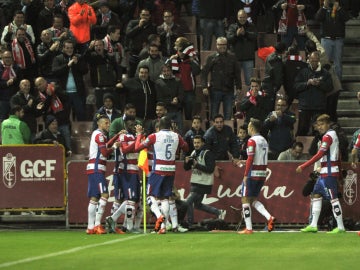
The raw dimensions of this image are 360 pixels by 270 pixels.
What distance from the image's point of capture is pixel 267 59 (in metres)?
26.3

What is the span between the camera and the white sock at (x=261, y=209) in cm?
2175

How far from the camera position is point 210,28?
27844 mm

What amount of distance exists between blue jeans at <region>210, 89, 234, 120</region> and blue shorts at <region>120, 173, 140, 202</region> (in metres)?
4.23

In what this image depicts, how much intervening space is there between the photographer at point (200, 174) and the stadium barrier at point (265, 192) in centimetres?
47

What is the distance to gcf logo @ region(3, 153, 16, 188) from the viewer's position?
24.2 meters

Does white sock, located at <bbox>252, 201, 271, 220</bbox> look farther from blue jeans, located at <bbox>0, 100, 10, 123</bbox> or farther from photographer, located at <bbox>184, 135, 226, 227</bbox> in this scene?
blue jeans, located at <bbox>0, 100, 10, 123</bbox>

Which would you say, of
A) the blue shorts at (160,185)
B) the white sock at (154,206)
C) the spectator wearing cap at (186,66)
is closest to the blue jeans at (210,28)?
the spectator wearing cap at (186,66)

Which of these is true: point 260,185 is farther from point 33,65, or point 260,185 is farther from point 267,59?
point 33,65

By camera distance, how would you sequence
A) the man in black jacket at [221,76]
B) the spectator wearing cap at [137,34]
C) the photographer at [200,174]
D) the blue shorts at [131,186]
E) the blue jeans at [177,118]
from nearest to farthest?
the blue shorts at [131,186]
the photographer at [200,174]
the blue jeans at [177,118]
the man in black jacket at [221,76]
the spectator wearing cap at [137,34]

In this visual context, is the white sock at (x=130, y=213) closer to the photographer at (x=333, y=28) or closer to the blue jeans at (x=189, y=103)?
the blue jeans at (x=189, y=103)

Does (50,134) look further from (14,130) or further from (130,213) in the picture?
(130,213)

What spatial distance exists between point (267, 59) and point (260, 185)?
506 centimetres

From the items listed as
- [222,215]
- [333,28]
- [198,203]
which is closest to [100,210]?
[198,203]

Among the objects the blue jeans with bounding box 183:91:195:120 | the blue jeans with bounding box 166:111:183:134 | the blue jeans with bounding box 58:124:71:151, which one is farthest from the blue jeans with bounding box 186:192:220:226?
the blue jeans with bounding box 58:124:71:151
